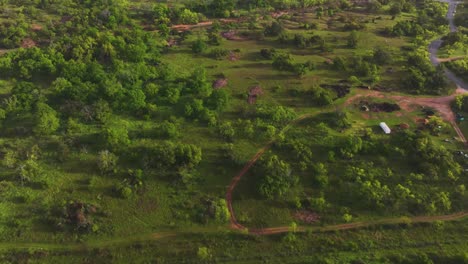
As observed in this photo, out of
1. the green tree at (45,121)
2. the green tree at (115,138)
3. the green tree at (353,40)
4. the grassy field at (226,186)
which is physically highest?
the green tree at (353,40)

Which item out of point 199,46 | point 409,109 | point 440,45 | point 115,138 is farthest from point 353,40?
point 115,138

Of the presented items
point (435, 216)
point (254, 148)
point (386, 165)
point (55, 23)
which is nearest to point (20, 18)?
point (55, 23)

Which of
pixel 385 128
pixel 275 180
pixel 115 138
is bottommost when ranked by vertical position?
pixel 275 180

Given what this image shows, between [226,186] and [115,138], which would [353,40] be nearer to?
[226,186]

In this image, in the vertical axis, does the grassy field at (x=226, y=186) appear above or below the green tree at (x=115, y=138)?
below

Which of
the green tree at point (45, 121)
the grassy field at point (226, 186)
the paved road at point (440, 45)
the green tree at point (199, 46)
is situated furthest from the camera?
the green tree at point (199, 46)

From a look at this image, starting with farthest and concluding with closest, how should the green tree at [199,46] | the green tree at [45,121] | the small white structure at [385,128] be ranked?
the green tree at [199,46] → the small white structure at [385,128] → the green tree at [45,121]

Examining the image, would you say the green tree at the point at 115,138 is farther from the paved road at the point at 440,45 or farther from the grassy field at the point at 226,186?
the paved road at the point at 440,45

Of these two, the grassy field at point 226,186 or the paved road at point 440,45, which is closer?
the grassy field at point 226,186

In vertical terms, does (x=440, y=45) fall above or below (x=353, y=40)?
below

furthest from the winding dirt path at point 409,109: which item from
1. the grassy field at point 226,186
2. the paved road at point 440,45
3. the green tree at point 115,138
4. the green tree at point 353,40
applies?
the green tree at point 115,138

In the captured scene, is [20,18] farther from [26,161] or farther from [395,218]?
[395,218]
